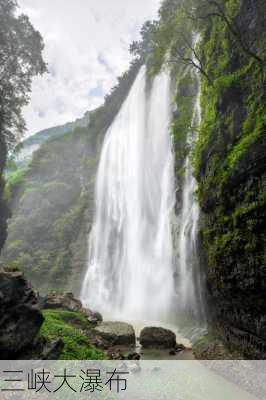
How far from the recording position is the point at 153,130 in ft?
93.6

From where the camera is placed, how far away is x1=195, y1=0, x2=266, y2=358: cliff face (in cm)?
745

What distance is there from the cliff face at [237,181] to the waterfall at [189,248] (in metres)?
3.90

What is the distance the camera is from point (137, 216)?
27000 mm

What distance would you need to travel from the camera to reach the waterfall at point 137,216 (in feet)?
70.4

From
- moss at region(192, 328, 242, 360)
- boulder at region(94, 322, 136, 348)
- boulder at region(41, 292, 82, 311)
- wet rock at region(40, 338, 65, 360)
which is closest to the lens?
wet rock at region(40, 338, 65, 360)

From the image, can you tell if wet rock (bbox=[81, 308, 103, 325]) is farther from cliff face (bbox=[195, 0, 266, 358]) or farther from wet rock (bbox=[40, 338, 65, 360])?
cliff face (bbox=[195, 0, 266, 358])

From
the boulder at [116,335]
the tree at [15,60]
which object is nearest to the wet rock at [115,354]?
the boulder at [116,335]

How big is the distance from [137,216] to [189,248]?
36.4ft

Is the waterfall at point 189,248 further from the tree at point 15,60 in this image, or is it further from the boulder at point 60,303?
the tree at point 15,60

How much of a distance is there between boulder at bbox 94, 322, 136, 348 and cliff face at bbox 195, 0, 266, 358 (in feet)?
12.4

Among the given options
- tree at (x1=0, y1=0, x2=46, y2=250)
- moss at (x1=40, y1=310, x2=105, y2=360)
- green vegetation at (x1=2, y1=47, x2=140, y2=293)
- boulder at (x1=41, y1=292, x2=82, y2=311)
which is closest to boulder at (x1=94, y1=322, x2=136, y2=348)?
moss at (x1=40, y1=310, x2=105, y2=360)

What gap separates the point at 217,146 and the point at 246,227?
326cm

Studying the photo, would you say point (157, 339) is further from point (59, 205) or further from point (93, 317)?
point (59, 205)

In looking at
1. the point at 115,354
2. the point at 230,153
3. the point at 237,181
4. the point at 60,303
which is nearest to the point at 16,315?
the point at 115,354
